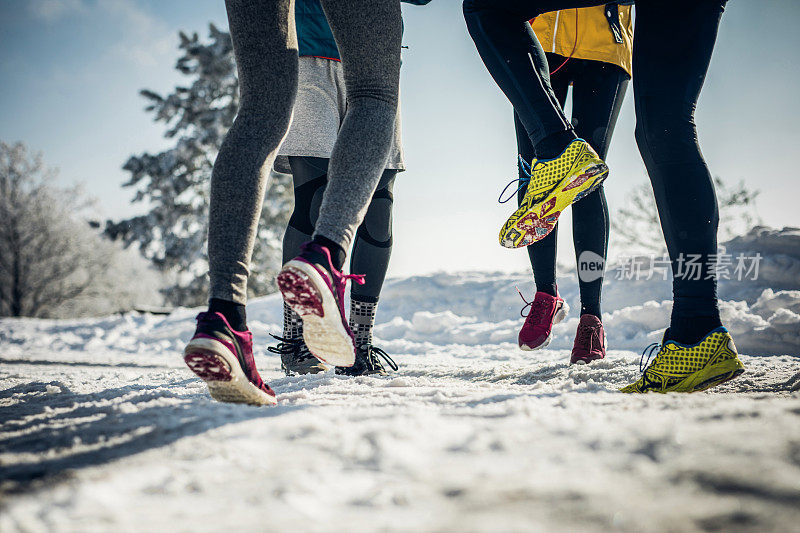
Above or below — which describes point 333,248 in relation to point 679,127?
below

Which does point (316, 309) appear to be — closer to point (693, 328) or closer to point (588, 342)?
point (693, 328)

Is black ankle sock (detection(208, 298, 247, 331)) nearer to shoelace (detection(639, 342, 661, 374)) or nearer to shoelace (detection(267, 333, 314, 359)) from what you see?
shoelace (detection(267, 333, 314, 359))

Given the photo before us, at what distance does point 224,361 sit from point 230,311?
15 cm

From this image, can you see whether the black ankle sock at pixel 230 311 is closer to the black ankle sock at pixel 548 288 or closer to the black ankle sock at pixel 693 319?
the black ankle sock at pixel 693 319

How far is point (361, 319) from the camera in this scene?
2.16 metres

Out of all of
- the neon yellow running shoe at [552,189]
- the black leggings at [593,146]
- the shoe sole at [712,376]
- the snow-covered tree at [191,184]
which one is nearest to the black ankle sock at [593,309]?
the black leggings at [593,146]

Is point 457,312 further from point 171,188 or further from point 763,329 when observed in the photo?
point 171,188

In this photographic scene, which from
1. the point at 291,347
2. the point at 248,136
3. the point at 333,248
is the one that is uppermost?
the point at 248,136

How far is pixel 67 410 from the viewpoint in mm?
1126

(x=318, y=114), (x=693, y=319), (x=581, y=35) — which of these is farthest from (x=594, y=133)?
(x=318, y=114)

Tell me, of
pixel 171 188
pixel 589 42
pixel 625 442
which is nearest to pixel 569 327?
pixel 589 42

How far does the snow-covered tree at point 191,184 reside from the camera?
1188 centimetres

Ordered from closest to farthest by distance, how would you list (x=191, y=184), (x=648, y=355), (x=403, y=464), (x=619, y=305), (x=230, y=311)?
(x=403, y=464) < (x=230, y=311) < (x=648, y=355) < (x=619, y=305) < (x=191, y=184)

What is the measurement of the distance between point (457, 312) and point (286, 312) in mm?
3439
